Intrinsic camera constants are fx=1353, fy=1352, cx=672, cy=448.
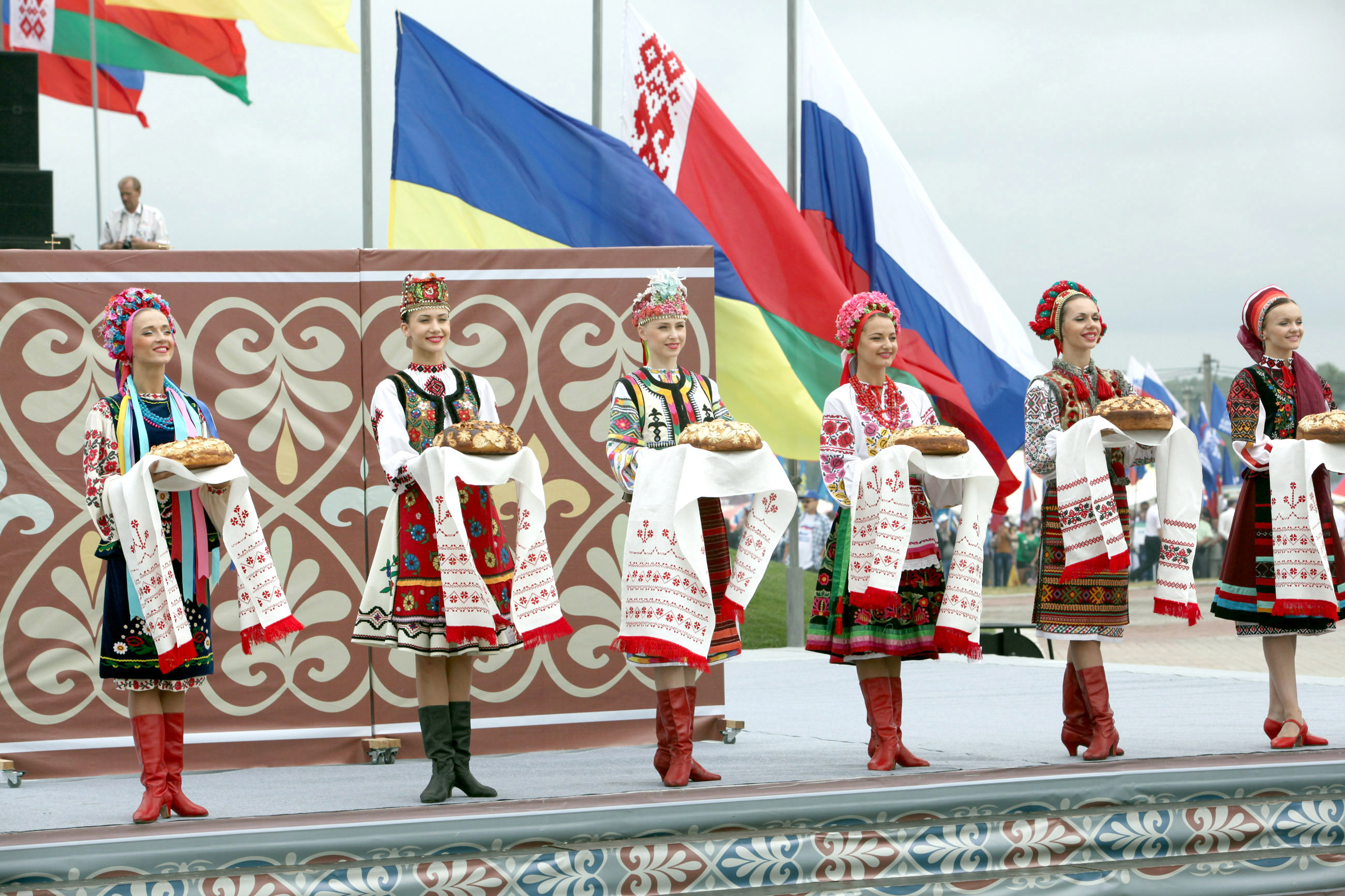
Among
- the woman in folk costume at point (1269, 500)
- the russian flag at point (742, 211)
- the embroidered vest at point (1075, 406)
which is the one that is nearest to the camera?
the embroidered vest at point (1075, 406)

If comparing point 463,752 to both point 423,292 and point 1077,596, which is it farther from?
point 1077,596

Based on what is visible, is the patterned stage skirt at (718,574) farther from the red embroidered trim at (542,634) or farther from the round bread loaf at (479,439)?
the round bread loaf at (479,439)

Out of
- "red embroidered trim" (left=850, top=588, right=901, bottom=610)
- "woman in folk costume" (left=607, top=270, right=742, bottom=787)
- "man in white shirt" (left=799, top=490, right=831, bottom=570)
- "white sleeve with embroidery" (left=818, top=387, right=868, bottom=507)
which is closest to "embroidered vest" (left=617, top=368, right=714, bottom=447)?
"woman in folk costume" (left=607, top=270, right=742, bottom=787)

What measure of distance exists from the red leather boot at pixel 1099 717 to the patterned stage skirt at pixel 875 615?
0.50 metres

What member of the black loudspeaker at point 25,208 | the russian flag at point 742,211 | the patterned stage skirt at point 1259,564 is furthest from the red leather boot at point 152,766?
the black loudspeaker at point 25,208

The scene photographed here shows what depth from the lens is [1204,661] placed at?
10.0m

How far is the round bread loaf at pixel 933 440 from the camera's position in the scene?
4254 millimetres

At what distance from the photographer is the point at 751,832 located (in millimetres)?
3490

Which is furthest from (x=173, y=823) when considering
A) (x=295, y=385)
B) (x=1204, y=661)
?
(x=1204, y=661)

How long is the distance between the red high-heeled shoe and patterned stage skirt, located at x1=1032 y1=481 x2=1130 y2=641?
0.61m

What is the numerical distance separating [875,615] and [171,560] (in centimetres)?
214

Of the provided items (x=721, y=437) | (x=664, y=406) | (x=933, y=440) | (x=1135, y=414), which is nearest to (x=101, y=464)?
(x=664, y=406)

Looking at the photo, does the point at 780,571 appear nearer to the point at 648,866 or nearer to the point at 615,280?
the point at 615,280

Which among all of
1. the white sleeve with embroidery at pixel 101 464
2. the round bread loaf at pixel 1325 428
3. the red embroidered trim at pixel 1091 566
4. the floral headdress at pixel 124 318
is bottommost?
the red embroidered trim at pixel 1091 566
